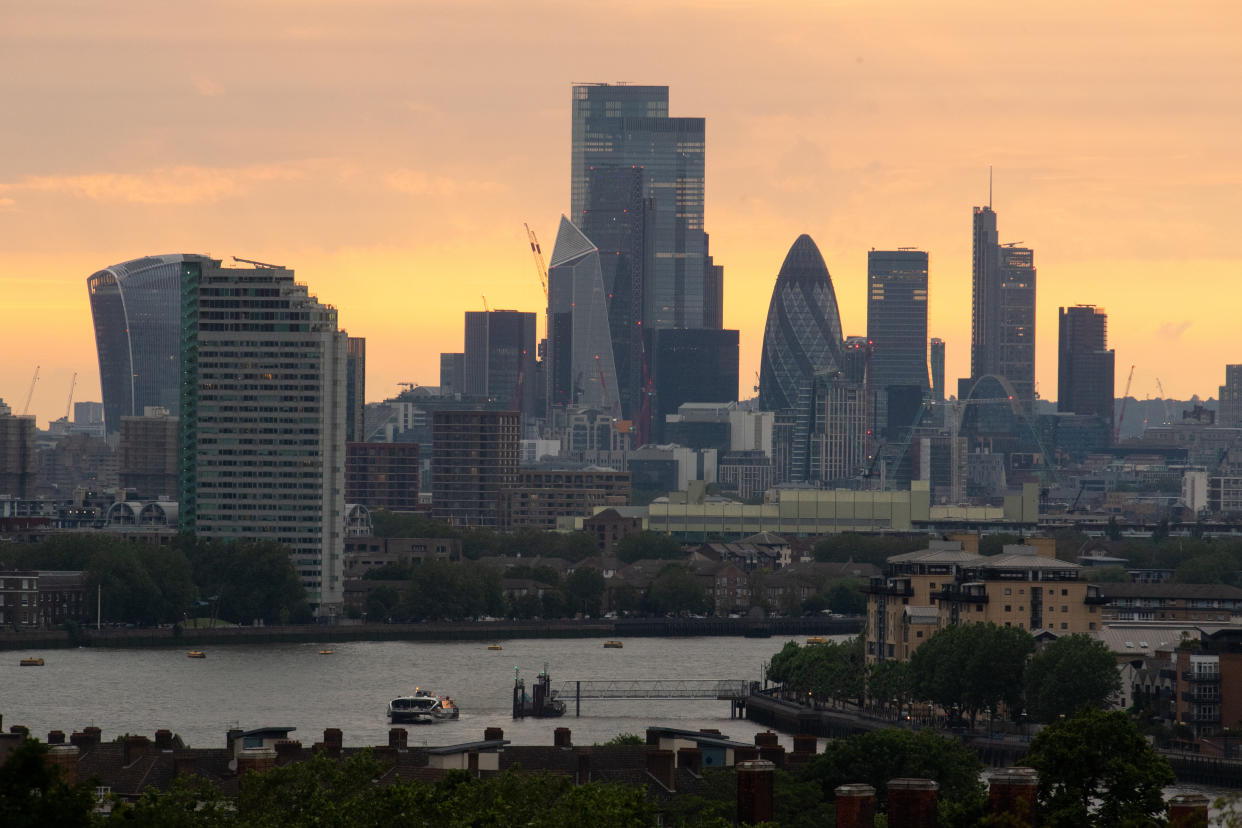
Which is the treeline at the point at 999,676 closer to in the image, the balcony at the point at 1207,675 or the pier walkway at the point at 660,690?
the balcony at the point at 1207,675

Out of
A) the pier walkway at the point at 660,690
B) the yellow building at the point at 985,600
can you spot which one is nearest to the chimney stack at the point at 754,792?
the pier walkway at the point at 660,690

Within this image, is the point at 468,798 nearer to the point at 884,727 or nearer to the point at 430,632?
the point at 884,727

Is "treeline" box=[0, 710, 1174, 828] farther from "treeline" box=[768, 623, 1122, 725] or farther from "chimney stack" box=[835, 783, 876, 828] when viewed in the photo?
"treeline" box=[768, 623, 1122, 725]

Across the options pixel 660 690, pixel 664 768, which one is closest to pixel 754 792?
pixel 664 768

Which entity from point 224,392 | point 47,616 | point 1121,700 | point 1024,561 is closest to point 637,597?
point 224,392

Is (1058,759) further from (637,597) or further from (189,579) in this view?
(637,597)
